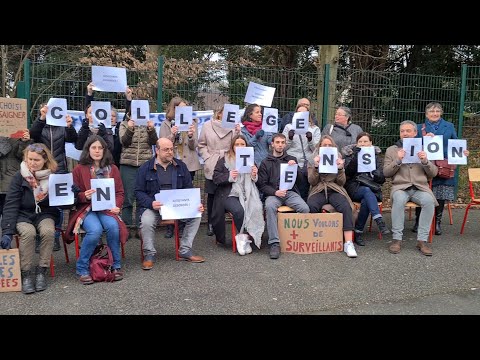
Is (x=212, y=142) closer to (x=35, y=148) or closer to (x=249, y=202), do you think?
(x=249, y=202)

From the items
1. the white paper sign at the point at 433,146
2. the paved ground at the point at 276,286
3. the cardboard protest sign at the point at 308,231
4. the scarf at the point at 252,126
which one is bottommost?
the paved ground at the point at 276,286

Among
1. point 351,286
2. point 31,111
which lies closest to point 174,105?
point 31,111

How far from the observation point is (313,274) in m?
5.01

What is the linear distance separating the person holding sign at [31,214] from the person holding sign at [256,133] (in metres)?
2.59

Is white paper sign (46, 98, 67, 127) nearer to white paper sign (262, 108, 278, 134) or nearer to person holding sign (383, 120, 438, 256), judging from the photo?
white paper sign (262, 108, 278, 134)

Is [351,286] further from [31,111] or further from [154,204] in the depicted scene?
[31,111]

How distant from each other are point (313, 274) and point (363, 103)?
4158mm

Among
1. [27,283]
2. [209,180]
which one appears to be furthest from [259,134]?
[27,283]

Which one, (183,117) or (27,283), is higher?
(183,117)

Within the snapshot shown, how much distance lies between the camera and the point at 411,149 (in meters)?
5.90

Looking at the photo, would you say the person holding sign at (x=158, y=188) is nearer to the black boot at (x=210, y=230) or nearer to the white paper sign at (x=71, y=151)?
the black boot at (x=210, y=230)

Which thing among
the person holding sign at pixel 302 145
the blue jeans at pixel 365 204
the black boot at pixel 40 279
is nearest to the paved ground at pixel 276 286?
the black boot at pixel 40 279

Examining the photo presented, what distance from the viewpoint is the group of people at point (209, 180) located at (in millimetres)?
4766

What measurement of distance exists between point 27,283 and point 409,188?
15.4ft
